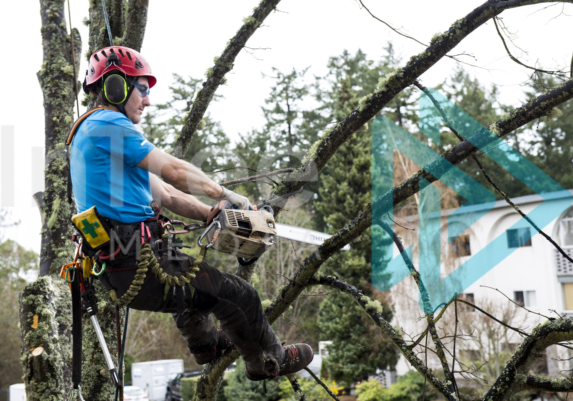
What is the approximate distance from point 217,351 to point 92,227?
4.62ft

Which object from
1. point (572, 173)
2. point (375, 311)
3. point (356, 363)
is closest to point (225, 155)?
point (356, 363)

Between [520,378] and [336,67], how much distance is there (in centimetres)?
2824

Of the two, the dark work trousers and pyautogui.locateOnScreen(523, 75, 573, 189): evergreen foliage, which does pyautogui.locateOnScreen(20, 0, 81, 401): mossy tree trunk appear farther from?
pyautogui.locateOnScreen(523, 75, 573, 189): evergreen foliage

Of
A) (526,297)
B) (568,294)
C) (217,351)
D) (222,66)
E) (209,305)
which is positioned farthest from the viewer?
(526,297)

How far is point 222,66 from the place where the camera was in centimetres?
379

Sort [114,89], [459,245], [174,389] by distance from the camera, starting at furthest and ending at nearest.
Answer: [174,389], [459,245], [114,89]

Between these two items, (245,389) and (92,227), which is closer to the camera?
(92,227)

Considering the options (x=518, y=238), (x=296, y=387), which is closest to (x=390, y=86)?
(x=296, y=387)

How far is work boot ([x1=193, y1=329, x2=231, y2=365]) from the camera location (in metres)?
3.45

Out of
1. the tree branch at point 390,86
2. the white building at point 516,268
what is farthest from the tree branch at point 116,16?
the white building at point 516,268

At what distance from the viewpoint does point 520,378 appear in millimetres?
2982

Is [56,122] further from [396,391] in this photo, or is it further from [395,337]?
[396,391]

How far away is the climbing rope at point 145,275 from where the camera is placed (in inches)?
102

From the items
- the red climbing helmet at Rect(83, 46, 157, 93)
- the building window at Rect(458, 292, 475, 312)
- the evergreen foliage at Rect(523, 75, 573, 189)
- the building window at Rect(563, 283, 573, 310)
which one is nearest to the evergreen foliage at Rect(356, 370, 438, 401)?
the building window at Rect(458, 292, 475, 312)
